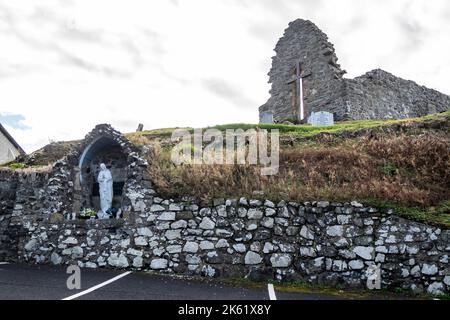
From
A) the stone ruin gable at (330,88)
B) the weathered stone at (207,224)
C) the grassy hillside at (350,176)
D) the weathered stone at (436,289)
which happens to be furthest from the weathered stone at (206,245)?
the stone ruin gable at (330,88)

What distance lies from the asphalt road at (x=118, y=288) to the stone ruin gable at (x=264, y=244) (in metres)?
0.65

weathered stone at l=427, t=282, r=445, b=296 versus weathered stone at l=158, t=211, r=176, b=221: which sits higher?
weathered stone at l=158, t=211, r=176, b=221

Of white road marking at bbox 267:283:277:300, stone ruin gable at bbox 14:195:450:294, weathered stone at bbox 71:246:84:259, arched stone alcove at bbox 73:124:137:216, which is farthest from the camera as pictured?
arched stone alcove at bbox 73:124:137:216

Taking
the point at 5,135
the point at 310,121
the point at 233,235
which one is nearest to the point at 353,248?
the point at 233,235

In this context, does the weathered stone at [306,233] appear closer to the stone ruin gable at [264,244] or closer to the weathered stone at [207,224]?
the stone ruin gable at [264,244]

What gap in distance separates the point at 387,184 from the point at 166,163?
6.15 meters

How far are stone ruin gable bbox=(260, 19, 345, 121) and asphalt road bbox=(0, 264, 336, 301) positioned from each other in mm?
17573

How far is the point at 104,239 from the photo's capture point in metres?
10.3

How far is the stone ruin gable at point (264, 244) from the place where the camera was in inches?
336

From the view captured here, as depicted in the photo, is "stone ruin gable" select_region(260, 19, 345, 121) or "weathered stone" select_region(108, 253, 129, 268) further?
"stone ruin gable" select_region(260, 19, 345, 121)

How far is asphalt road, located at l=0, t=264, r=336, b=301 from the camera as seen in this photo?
7.43 metres

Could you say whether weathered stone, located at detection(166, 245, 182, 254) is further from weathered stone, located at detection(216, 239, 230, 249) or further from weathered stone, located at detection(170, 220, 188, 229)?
weathered stone, located at detection(216, 239, 230, 249)

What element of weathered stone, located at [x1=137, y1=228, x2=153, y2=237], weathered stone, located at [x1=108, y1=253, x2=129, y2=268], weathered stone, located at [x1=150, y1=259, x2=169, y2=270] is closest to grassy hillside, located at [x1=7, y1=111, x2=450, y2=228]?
weathered stone, located at [x1=137, y1=228, x2=153, y2=237]
